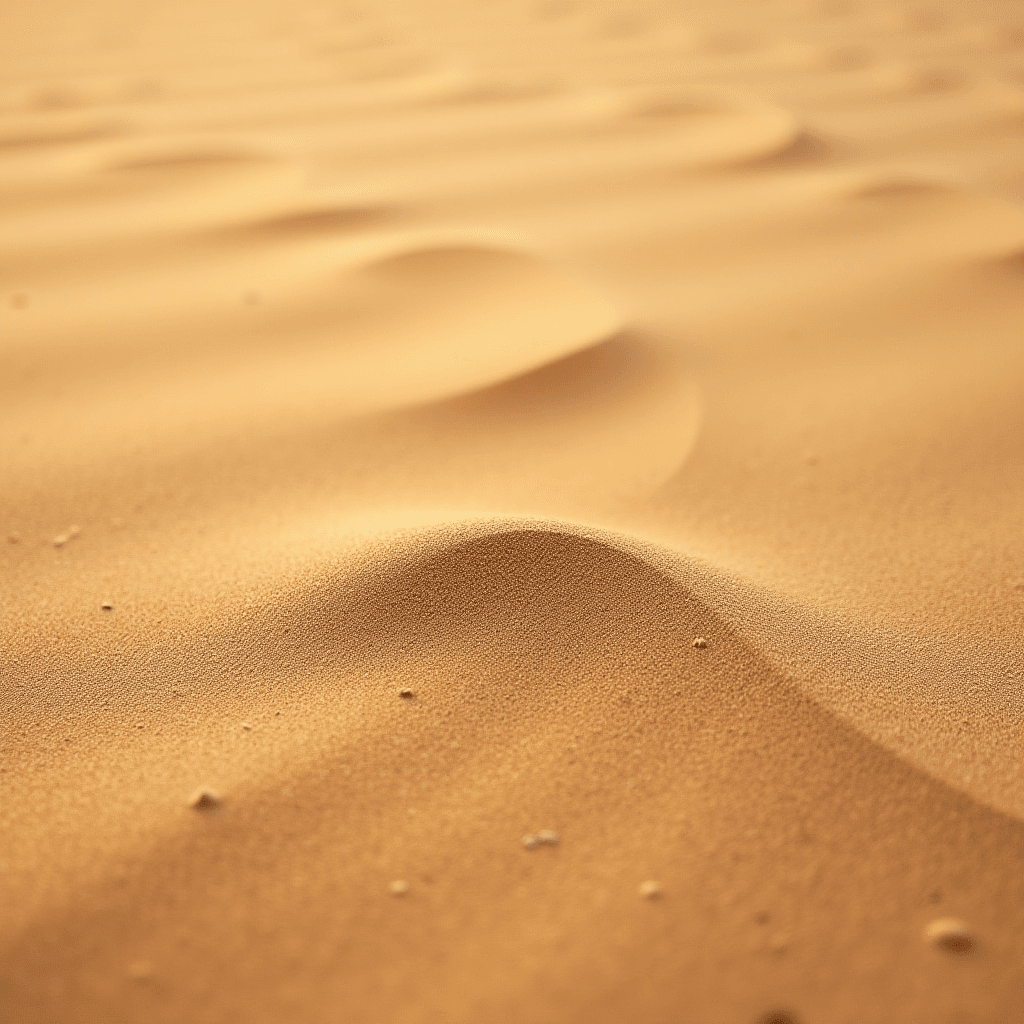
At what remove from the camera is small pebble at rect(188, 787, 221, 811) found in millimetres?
792

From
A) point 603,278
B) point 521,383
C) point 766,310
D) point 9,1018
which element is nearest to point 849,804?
point 9,1018

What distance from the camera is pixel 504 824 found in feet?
2.54

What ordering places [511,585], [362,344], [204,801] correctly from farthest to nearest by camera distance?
[362,344] < [511,585] < [204,801]

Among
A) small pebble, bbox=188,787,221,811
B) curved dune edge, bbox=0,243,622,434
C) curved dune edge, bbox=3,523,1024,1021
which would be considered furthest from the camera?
curved dune edge, bbox=0,243,622,434

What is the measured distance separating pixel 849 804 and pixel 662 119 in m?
2.68

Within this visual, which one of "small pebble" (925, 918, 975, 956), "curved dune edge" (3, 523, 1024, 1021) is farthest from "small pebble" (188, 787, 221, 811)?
"small pebble" (925, 918, 975, 956)

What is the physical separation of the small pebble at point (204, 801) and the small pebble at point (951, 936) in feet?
1.77

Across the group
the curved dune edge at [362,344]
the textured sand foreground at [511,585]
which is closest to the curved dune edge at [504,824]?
the textured sand foreground at [511,585]

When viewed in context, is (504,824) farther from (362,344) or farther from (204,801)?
(362,344)

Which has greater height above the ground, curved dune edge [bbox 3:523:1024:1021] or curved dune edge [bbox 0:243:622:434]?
curved dune edge [bbox 0:243:622:434]

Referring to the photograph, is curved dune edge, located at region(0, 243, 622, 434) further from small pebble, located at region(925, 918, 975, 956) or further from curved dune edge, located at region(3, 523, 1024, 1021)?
small pebble, located at region(925, 918, 975, 956)

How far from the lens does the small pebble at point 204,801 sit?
0.79 m

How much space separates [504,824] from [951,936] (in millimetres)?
326

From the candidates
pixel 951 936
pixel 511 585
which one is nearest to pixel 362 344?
pixel 511 585
